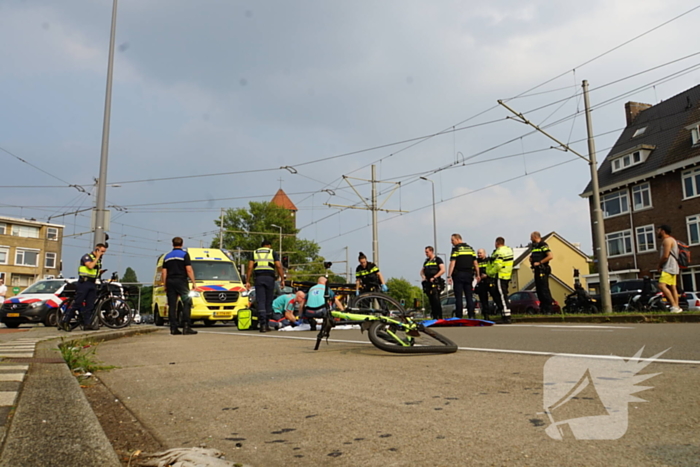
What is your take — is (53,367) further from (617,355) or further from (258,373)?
(617,355)

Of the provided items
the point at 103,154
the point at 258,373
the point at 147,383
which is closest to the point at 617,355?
the point at 258,373

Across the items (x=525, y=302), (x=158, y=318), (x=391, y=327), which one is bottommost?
(x=391, y=327)

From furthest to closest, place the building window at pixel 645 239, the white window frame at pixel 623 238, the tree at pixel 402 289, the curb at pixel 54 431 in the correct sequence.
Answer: the tree at pixel 402 289 < the white window frame at pixel 623 238 < the building window at pixel 645 239 < the curb at pixel 54 431


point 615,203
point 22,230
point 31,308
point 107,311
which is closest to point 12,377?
point 107,311

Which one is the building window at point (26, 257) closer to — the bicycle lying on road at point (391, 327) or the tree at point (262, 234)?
the tree at point (262, 234)

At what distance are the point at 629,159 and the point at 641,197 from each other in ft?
10.1

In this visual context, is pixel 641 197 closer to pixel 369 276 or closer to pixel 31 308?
pixel 369 276

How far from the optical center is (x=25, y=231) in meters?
67.9

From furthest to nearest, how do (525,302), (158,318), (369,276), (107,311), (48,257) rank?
1. (48,257)
2. (525,302)
3. (158,318)
4. (369,276)
5. (107,311)

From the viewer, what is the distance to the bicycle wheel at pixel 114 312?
11914 mm

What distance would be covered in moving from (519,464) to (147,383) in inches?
130

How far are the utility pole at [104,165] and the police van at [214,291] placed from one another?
7.17 feet

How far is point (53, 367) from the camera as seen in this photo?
190 inches

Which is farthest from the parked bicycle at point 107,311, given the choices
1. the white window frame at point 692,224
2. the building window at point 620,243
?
the building window at point 620,243
